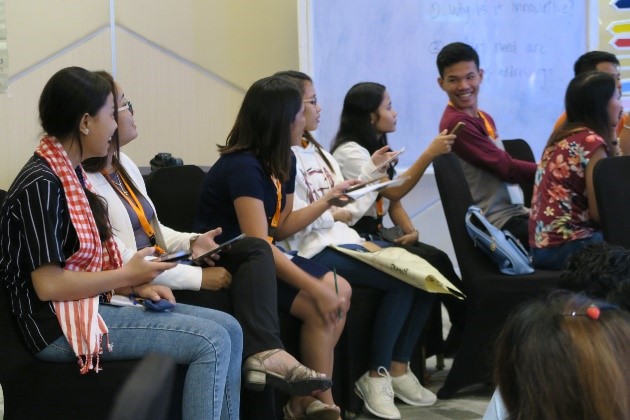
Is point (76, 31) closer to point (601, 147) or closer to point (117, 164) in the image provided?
point (117, 164)

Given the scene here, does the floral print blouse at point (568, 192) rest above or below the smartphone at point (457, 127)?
below

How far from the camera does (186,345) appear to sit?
2.33m

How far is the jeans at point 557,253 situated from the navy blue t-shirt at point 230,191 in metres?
1.10

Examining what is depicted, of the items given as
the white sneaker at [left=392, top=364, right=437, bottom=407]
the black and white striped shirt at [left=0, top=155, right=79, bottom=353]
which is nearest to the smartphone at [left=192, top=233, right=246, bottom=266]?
the black and white striped shirt at [left=0, top=155, right=79, bottom=353]

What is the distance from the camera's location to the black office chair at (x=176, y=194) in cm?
336

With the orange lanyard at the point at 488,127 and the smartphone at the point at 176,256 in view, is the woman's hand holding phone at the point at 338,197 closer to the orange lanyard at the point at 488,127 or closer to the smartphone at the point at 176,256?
the smartphone at the point at 176,256

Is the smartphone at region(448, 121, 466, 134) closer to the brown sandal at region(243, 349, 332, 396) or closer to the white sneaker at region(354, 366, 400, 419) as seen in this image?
the white sneaker at region(354, 366, 400, 419)

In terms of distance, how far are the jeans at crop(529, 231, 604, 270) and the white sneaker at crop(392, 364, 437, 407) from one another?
2.13ft

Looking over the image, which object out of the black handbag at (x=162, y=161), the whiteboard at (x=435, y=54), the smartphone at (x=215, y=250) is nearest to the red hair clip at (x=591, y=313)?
the smartphone at (x=215, y=250)

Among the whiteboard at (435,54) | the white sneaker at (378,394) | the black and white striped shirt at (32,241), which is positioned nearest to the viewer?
the black and white striped shirt at (32,241)

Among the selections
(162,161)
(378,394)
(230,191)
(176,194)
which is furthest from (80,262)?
(162,161)

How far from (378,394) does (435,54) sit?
2.53 meters

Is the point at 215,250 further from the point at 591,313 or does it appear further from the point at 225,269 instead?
the point at 591,313

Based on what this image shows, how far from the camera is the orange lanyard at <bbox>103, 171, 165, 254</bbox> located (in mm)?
2789
